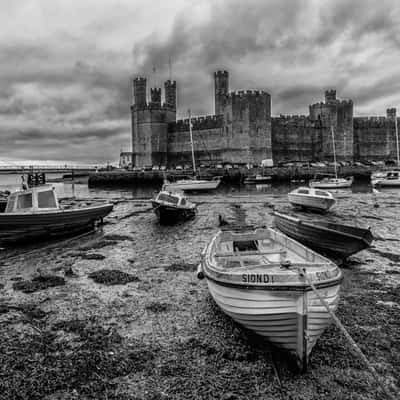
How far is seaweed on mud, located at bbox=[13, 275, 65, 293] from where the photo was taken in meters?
7.28

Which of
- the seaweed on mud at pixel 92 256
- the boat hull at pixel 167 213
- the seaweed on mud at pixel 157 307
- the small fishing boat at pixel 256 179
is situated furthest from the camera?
the small fishing boat at pixel 256 179

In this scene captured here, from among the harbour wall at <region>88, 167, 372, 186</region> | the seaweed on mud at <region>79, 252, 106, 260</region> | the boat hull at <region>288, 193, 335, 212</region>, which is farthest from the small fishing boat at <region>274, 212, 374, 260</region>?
the harbour wall at <region>88, 167, 372, 186</region>

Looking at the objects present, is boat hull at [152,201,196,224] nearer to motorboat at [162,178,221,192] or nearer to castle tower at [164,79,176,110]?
motorboat at [162,178,221,192]

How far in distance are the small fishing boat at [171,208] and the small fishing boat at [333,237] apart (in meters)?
6.86

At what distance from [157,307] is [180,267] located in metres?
2.51

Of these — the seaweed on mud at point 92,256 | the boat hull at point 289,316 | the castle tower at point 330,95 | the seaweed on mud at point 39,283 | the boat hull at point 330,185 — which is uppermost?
the castle tower at point 330,95

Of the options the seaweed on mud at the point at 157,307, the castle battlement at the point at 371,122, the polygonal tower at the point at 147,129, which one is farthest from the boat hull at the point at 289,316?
the castle battlement at the point at 371,122

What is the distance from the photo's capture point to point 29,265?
367 inches

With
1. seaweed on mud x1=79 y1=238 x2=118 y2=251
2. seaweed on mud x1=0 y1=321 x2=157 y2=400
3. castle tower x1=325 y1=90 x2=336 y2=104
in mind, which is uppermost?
castle tower x1=325 y1=90 x2=336 y2=104

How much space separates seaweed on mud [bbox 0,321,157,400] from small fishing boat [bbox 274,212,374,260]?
5374 mm

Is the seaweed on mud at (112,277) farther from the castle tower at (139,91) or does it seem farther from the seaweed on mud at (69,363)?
the castle tower at (139,91)

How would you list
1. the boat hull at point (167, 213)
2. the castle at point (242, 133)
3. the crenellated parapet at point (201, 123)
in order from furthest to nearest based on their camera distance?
1. the crenellated parapet at point (201, 123)
2. the castle at point (242, 133)
3. the boat hull at point (167, 213)

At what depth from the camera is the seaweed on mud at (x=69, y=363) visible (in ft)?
13.2

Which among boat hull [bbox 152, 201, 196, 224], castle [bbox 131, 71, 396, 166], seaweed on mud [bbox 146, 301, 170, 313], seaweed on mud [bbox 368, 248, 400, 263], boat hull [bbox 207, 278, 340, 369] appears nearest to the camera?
boat hull [bbox 207, 278, 340, 369]
